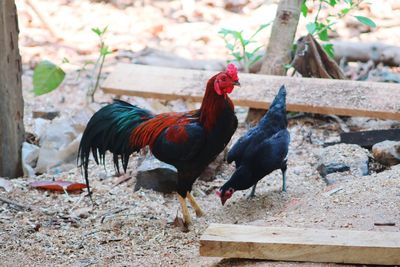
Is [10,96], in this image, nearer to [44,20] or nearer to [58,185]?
[58,185]

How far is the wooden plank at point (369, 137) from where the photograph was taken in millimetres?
5791

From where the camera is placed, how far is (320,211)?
4262mm

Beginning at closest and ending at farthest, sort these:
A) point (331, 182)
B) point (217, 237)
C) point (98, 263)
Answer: point (217, 237) → point (98, 263) → point (331, 182)

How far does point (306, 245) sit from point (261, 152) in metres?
1.62

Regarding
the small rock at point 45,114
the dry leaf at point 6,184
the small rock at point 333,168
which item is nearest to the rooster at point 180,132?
the dry leaf at point 6,184

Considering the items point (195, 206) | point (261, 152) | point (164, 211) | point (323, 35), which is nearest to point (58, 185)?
point (164, 211)

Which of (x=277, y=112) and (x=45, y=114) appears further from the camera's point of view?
(x=45, y=114)

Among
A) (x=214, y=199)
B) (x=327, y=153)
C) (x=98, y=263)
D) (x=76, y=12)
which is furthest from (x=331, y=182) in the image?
(x=76, y=12)

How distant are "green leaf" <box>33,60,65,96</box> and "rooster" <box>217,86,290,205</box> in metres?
2.31

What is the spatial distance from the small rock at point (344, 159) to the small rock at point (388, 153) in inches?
3.6

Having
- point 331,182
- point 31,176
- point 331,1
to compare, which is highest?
point 331,1

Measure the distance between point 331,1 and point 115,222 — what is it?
115 inches

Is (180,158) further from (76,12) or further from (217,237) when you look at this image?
(76,12)

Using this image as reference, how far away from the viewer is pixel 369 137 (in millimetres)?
5859
